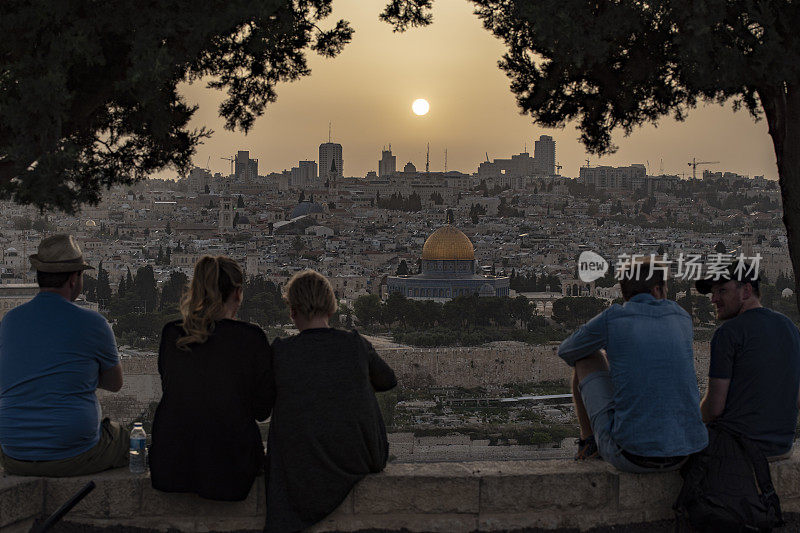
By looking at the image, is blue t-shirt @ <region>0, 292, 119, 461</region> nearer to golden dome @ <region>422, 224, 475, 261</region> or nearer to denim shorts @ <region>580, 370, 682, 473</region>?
denim shorts @ <region>580, 370, 682, 473</region>

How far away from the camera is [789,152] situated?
4191 mm

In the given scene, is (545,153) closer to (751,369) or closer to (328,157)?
(328,157)

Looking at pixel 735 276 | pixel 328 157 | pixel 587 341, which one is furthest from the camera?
pixel 328 157

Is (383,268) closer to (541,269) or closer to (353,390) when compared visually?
(541,269)

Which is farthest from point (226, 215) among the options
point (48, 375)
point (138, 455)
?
point (48, 375)

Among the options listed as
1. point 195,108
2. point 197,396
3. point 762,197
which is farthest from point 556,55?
point 762,197

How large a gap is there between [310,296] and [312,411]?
352 millimetres

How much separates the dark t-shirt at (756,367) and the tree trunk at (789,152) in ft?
3.09

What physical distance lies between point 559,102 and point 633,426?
2.18 metres

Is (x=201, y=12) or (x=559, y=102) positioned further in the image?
(x=559, y=102)

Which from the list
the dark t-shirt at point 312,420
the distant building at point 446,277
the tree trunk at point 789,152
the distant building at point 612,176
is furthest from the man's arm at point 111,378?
the distant building at point 612,176

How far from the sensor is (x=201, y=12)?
352cm

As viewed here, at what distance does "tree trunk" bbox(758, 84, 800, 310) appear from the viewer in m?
4.13

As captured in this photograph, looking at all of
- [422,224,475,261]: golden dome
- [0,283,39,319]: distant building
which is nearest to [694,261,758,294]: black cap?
[0,283,39,319]: distant building
